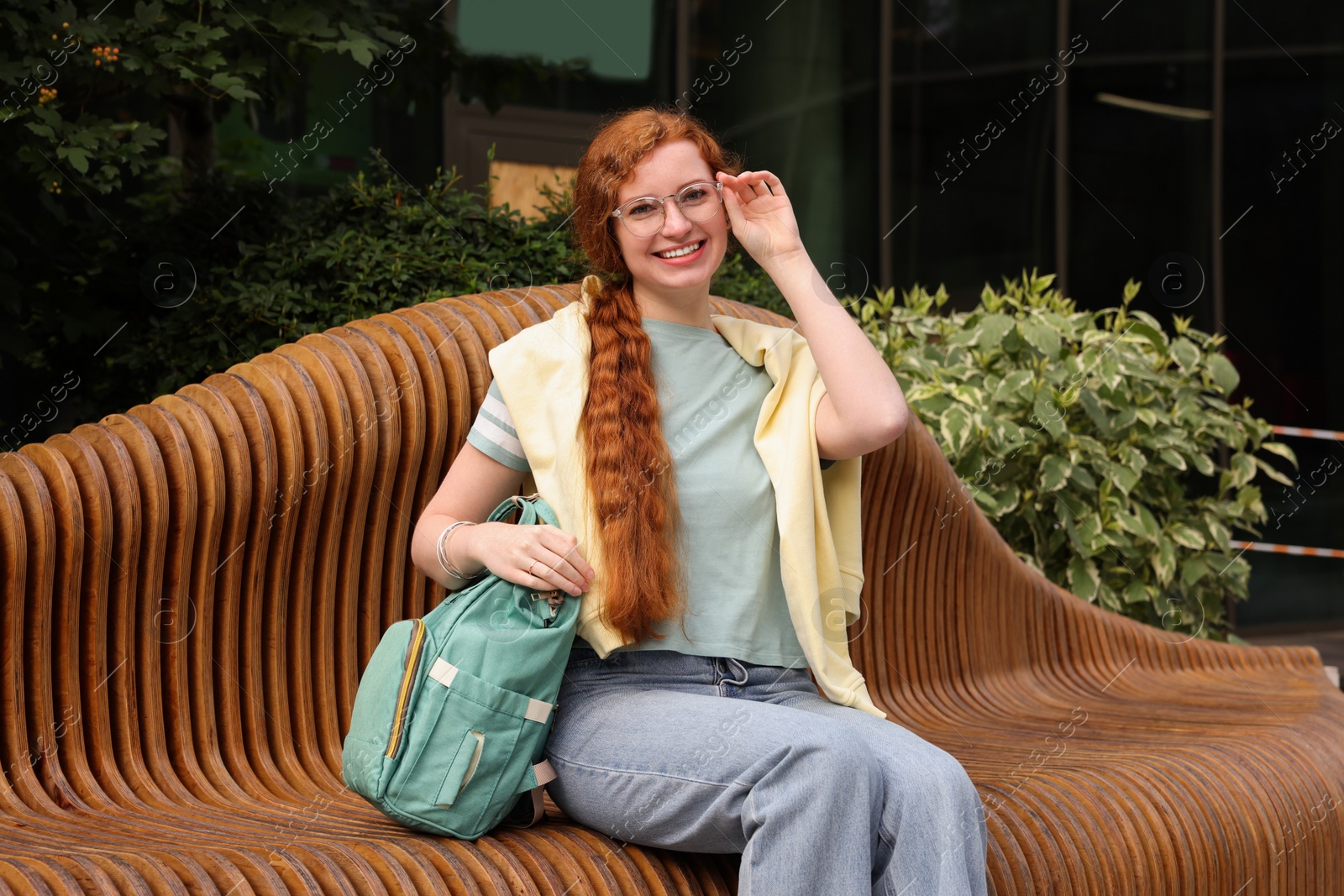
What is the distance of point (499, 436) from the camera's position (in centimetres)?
203

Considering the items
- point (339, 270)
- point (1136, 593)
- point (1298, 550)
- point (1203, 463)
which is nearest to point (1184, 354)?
point (1203, 463)

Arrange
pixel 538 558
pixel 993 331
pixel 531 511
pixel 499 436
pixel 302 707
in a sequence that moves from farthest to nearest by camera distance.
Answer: pixel 993 331 → pixel 302 707 → pixel 499 436 → pixel 531 511 → pixel 538 558

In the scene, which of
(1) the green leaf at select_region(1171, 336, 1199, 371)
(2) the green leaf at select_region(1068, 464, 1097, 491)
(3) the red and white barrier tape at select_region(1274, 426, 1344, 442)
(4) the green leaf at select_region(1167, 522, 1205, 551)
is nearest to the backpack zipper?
(2) the green leaf at select_region(1068, 464, 1097, 491)

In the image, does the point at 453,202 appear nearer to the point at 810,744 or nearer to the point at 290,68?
the point at 290,68

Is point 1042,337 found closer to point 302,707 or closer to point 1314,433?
point 302,707

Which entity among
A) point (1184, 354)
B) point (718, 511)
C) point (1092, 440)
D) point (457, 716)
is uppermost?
point (1184, 354)

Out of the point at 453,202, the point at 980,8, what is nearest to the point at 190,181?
the point at 453,202

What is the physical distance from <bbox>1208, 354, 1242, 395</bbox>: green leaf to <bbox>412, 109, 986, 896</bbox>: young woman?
2.89 m

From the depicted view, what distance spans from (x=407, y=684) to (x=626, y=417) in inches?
20.6

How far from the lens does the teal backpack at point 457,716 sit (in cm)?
174

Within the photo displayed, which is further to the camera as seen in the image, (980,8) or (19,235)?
(980,8)

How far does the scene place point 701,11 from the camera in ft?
22.1

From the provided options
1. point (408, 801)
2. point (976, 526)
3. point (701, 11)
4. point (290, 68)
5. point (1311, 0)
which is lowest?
point (408, 801)

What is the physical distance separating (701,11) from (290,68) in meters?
3.23
